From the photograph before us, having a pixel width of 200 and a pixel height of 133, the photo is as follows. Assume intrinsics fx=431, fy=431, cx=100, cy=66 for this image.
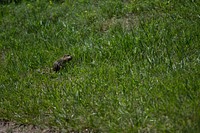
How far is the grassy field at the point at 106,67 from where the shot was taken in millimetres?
4117

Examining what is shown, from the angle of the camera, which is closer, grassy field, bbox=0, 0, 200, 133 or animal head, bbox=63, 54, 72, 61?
grassy field, bbox=0, 0, 200, 133

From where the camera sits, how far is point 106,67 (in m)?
5.26

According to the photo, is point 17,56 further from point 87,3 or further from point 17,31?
point 87,3

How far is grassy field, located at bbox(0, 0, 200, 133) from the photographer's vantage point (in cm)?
412

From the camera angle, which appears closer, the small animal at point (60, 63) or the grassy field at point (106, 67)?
the grassy field at point (106, 67)

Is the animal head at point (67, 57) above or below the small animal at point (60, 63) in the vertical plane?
above

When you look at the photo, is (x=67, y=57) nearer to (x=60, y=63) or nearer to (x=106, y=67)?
(x=60, y=63)

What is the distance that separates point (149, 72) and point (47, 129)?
1.28 metres

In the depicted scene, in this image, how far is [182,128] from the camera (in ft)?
12.2

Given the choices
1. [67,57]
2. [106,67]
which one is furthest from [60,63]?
[106,67]

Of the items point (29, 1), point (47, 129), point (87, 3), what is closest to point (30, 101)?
point (47, 129)

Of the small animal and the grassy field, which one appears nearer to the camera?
Result: the grassy field

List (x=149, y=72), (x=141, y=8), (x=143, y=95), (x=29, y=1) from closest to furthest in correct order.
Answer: (x=143, y=95), (x=149, y=72), (x=141, y=8), (x=29, y=1)

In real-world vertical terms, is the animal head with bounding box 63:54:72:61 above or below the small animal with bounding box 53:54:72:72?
above
